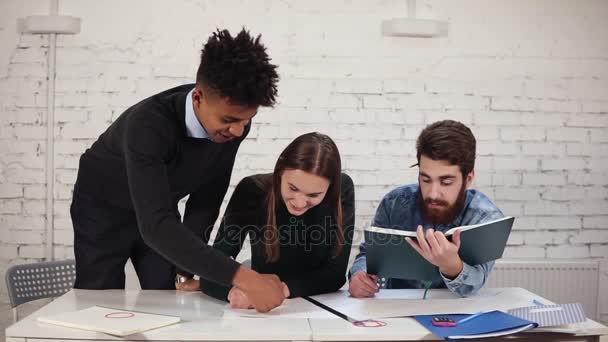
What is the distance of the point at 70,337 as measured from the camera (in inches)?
53.7

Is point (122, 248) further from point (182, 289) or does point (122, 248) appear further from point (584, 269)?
point (584, 269)

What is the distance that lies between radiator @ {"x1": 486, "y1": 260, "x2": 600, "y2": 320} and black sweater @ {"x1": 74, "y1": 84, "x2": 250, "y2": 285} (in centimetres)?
185

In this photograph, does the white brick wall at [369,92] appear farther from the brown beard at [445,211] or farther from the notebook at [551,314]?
the notebook at [551,314]

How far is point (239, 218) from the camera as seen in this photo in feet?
6.59

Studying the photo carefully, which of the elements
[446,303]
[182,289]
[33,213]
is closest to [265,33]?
[33,213]

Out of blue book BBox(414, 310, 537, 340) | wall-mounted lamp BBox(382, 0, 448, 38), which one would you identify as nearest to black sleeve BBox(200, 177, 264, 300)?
blue book BBox(414, 310, 537, 340)

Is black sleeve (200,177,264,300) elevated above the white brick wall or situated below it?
below

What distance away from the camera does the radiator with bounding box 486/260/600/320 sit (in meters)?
3.33

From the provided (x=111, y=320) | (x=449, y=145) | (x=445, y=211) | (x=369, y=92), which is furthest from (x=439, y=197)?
(x=369, y=92)

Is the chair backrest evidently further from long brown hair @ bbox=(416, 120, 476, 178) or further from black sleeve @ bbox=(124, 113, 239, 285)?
long brown hair @ bbox=(416, 120, 476, 178)

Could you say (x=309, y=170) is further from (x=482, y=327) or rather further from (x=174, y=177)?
(x=482, y=327)

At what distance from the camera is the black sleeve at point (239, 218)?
1971mm

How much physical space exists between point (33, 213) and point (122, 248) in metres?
1.47

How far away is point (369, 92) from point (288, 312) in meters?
1.88
